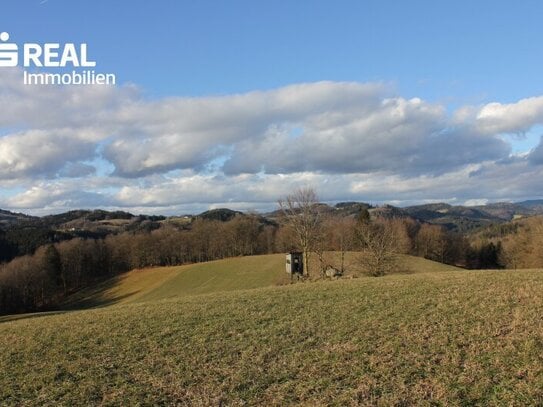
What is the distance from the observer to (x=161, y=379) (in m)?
11.4

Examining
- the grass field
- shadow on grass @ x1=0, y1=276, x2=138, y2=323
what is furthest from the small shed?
shadow on grass @ x1=0, y1=276, x2=138, y2=323

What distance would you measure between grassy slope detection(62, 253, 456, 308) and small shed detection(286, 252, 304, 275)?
44.0 ft

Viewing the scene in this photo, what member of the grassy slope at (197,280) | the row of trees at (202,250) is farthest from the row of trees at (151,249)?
the grassy slope at (197,280)

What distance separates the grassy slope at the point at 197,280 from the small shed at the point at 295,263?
44.0ft

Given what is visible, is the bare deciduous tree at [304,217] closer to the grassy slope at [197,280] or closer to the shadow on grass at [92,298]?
the grassy slope at [197,280]

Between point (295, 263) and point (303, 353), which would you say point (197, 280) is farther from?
point (303, 353)

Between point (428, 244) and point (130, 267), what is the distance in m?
81.3

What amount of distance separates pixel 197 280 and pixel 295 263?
3664cm

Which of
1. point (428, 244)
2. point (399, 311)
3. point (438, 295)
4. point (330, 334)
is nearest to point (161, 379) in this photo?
point (330, 334)

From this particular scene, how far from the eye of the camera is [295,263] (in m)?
59.1

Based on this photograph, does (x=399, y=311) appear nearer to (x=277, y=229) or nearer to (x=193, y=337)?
(x=193, y=337)

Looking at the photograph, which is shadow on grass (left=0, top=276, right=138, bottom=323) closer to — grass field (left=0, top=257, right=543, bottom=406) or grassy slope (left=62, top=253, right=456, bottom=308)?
grassy slope (left=62, top=253, right=456, bottom=308)

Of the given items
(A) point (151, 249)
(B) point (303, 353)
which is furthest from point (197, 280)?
(B) point (303, 353)

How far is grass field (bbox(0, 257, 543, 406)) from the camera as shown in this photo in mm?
9617
